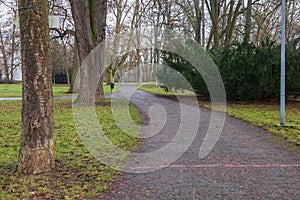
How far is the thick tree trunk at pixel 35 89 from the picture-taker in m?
3.64

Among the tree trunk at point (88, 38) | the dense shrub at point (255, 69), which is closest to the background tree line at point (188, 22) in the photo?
the dense shrub at point (255, 69)

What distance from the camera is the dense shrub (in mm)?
13738

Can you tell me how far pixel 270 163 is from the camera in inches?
172

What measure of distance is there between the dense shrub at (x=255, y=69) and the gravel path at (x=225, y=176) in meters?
8.82

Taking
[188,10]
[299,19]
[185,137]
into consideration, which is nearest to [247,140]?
[185,137]

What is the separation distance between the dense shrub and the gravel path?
8823 millimetres

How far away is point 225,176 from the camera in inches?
148

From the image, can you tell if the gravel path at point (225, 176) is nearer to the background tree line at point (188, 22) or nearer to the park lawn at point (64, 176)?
the park lawn at point (64, 176)

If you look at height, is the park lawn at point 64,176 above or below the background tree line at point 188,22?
below

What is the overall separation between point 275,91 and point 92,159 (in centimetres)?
Result: 1277

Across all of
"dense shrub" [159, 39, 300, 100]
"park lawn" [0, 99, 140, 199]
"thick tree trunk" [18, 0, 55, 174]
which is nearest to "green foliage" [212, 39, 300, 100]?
"dense shrub" [159, 39, 300, 100]

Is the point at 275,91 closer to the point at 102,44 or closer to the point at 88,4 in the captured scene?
the point at 102,44

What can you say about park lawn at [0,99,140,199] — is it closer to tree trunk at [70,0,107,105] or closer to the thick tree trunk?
the thick tree trunk

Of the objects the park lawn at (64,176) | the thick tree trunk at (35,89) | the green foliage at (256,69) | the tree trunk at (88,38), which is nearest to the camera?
the park lawn at (64,176)
